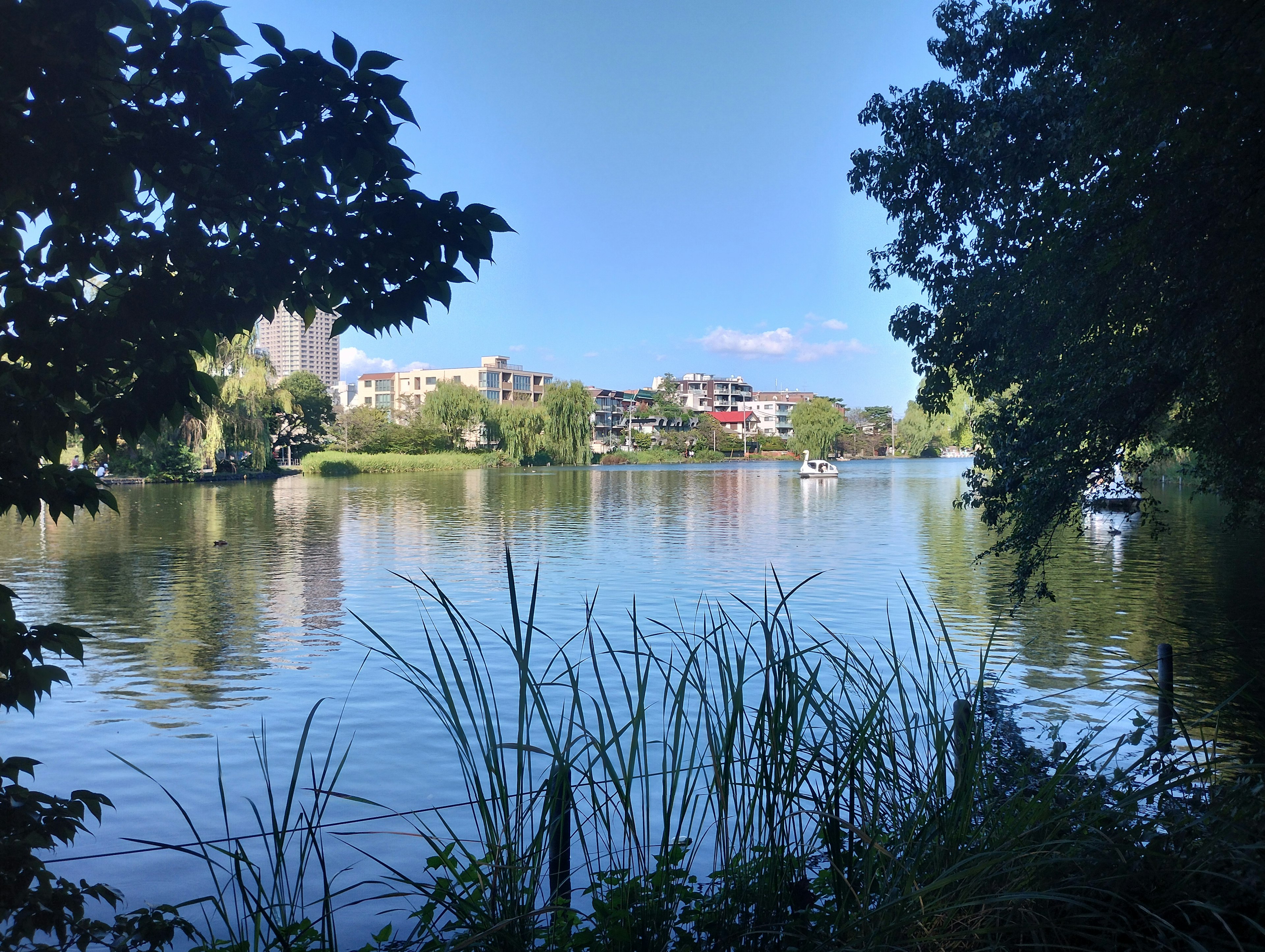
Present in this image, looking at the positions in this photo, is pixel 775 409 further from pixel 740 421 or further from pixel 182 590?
pixel 182 590

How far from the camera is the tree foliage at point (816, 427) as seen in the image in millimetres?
82438

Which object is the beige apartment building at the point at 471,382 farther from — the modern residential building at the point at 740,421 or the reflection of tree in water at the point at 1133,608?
the reflection of tree in water at the point at 1133,608

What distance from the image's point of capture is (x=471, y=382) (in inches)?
4405

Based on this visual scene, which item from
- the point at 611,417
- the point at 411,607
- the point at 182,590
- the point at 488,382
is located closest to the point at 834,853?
the point at 411,607

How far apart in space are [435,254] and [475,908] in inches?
68.6

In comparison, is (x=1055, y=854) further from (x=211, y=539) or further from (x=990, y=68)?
(x=211, y=539)

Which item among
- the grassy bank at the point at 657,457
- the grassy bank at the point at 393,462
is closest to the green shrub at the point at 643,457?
the grassy bank at the point at 657,457

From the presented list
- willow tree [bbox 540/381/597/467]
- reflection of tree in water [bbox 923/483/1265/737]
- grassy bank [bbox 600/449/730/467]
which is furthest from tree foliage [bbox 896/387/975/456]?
grassy bank [bbox 600/449/730/467]

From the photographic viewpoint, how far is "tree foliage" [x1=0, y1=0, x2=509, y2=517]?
244cm

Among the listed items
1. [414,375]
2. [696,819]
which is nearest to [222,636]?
[696,819]

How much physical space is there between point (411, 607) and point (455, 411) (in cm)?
5962

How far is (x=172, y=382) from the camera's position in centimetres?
261

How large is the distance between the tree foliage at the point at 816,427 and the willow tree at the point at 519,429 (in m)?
20.3

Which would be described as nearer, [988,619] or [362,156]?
[362,156]
